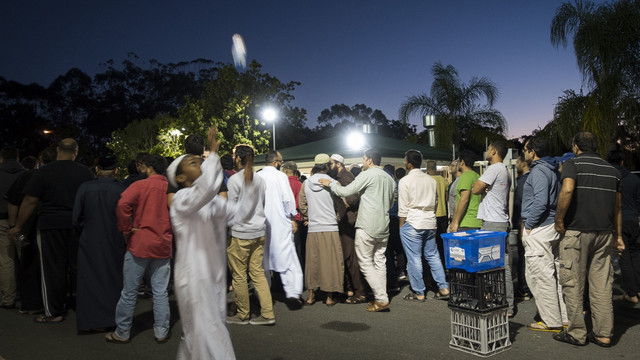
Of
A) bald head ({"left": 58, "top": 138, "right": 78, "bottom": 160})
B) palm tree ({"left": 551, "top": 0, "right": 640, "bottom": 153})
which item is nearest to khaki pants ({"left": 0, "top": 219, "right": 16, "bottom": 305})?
bald head ({"left": 58, "top": 138, "right": 78, "bottom": 160})

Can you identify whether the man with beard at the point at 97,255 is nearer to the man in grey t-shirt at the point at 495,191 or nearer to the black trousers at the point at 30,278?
the black trousers at the point at 30,278

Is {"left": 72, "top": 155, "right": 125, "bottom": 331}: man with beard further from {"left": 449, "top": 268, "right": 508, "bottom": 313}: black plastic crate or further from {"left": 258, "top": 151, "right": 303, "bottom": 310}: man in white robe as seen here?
{"left": 449, "top": 268, "right": 508, "bottom": 313}: black plastic crate

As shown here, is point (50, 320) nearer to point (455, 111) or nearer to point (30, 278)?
point (30, 278)

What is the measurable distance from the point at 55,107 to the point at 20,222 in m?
73.4

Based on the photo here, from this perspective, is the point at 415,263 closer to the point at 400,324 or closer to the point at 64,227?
the point at 400,324

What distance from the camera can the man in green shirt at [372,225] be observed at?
659 centimetres

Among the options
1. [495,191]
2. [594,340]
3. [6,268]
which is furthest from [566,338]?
[6,268]

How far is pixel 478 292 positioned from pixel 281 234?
302cm

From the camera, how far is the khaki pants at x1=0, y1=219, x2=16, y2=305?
7.38 m

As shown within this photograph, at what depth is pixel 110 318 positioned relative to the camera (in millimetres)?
5906

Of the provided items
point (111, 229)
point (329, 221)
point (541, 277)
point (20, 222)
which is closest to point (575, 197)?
point (541, 277)

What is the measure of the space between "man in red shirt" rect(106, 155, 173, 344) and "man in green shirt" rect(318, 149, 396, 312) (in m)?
2.16

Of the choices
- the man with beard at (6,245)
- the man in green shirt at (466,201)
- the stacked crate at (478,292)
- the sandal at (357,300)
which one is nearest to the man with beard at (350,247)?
the sandal at (357,300)

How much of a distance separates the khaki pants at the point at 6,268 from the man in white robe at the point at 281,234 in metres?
3.98
